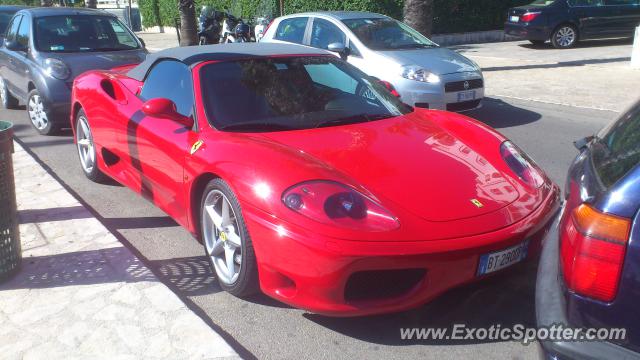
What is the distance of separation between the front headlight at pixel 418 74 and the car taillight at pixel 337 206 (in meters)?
5.24

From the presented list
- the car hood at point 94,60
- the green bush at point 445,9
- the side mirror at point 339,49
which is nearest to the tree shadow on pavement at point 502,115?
the side mirror at point 339,49

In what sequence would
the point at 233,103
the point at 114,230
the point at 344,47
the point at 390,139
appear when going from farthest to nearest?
1. the point at 344,47
2. the point at 114,230
3. the point at 233,103
4. the point at 390,139

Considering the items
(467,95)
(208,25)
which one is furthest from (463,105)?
(208,25)

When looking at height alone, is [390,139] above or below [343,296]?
above

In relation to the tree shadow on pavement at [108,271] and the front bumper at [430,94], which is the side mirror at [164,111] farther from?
the front bumper at [430,94]

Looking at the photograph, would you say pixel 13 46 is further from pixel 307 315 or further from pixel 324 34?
pixel 307 315

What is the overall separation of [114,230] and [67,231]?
365 millimetres

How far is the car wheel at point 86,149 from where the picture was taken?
5.74 metres

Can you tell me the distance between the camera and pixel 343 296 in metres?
2.93

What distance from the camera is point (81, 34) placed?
883 cm

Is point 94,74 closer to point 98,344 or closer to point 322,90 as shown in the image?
point 322,90

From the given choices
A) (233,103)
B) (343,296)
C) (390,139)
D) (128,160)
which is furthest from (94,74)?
(343,296)

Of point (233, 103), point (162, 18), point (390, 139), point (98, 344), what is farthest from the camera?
point (162, 18)

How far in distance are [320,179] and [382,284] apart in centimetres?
61
